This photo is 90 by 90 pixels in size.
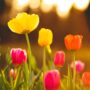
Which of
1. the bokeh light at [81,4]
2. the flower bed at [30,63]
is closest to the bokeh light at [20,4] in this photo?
the bokeh light at [81,4]

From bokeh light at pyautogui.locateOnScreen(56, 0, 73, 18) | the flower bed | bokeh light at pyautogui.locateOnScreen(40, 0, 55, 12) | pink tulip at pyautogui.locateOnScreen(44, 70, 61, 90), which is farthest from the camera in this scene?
bokeh light at pyautogui.locateOnScreen(40, 0, 55, 12)

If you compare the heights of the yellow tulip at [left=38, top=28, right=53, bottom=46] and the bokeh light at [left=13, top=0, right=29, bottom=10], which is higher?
the yellow tulip at [left=38, top=28, right=53, bottom=46]

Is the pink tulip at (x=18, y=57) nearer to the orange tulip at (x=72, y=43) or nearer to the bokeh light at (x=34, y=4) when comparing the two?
the orange tulip at (x=72, y=43)

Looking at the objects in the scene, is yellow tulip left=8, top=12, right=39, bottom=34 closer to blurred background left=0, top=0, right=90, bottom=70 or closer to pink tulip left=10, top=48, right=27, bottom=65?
pink tulip left=10, top=48, right=27, bottom=65

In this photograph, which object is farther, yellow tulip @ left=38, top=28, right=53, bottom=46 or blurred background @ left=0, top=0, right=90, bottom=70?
blurred background @ left=0, top=0, right=90, bottom=70

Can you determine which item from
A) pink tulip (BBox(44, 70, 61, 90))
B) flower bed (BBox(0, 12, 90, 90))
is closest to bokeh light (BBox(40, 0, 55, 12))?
flower bed (BBox(0, 12, 90, 90))

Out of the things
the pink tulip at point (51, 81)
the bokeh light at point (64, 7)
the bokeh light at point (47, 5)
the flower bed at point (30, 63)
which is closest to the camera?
the pink tulip at point (51, 81)

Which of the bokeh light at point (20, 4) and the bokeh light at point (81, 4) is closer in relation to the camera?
the bokeh light at point (81, 4)
